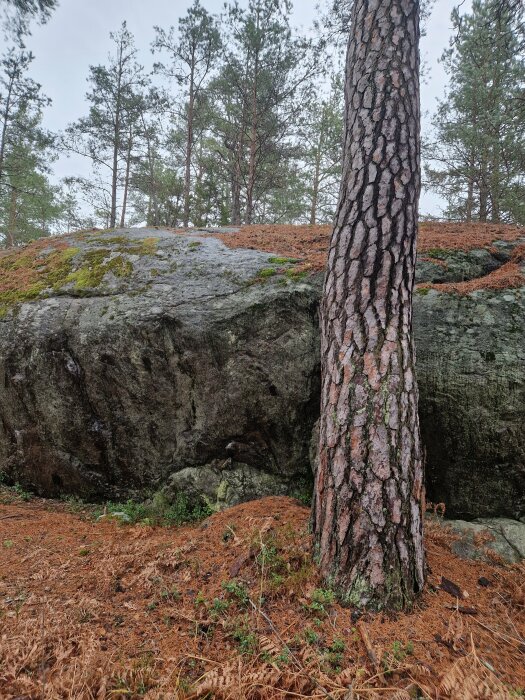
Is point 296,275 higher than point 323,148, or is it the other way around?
point 323,148

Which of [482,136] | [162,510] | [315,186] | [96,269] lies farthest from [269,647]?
[315,186]

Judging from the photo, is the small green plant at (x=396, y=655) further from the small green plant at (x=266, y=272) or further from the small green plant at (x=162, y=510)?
the small green plant at (x=266, y=272)

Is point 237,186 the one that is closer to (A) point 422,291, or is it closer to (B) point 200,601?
(A) point 422,291

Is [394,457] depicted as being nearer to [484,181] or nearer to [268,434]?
[268,434]

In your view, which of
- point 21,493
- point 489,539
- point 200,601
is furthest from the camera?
point 21,493

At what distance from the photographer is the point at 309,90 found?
11.1 metres

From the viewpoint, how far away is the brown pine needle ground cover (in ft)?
5.94

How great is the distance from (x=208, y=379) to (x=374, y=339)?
2599mm

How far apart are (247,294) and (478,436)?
10.5ft

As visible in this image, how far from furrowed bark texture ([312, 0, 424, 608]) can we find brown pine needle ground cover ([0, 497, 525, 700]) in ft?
0.93

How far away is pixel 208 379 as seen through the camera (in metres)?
4.75

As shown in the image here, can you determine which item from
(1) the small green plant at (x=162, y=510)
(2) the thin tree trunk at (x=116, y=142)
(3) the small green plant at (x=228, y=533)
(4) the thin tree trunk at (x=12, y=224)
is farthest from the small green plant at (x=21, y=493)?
(4) the thin tree trunk at (x=12, y=224)

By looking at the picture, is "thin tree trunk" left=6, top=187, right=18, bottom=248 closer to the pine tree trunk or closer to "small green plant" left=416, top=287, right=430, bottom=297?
the pine tree trunk

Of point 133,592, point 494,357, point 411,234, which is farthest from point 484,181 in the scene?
point 133,592
